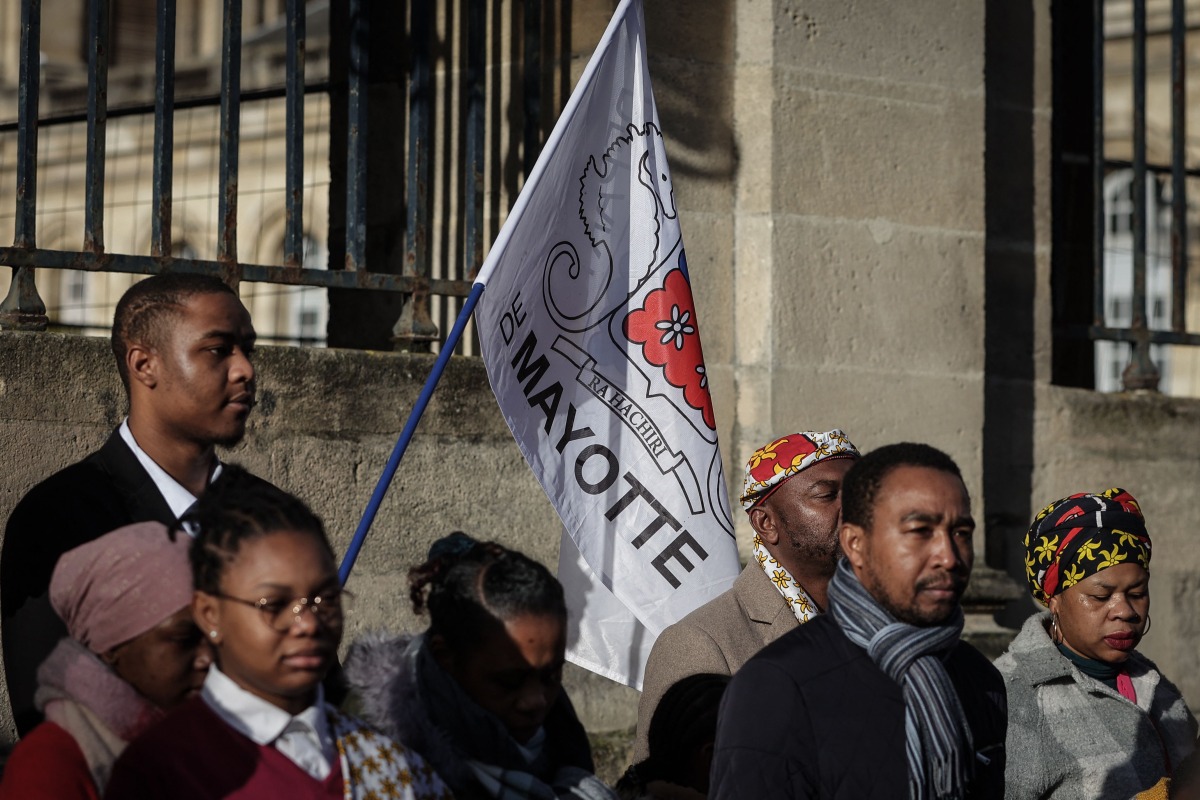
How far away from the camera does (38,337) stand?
15.2ft

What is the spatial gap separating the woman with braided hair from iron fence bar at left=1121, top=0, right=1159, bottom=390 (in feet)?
14.5

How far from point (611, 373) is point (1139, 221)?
3.18 meters

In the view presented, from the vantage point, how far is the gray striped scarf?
9.37ft

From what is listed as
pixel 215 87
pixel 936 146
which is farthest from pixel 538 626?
pixel 215 87

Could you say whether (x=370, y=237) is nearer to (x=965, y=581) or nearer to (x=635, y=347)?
(x=635, y=347)

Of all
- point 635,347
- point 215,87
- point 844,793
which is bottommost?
point 844,793

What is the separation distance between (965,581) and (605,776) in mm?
2596

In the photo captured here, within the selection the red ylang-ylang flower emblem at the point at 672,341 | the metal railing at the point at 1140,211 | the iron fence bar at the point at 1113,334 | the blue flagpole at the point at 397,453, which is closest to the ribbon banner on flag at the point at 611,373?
the red ylang-ylang flower emblem at the point at 672,341

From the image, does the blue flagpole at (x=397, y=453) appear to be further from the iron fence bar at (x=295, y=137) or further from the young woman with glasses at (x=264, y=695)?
the iron fence bar at (x=295, y=137)

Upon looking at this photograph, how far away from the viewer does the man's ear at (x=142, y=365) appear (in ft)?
11.0

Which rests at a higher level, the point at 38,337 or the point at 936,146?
the point at 936,146

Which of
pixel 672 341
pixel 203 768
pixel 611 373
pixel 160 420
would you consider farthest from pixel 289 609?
pixel 672 341

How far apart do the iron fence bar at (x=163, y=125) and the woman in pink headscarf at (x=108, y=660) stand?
95.7 inches

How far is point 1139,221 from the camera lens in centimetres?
674
